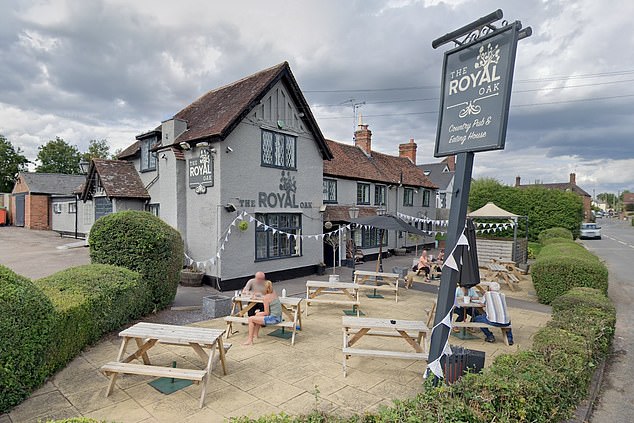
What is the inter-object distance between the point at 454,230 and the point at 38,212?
1512 inches

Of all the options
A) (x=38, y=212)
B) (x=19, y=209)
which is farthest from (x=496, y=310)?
(x=19, y=209)

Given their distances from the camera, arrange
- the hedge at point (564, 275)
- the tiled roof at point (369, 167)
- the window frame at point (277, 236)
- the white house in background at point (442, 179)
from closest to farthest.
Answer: the hedge at point (564, 275), the window frame at point (277, 236), the tiled roof at point (369, 167), the white house in background at point (442, 179)

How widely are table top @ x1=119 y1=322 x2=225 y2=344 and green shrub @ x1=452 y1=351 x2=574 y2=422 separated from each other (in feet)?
10.8

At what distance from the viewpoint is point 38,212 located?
32.4 meters

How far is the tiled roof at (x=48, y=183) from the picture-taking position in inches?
1276

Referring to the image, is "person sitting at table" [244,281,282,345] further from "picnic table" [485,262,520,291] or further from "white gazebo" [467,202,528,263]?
"white gazebo" [467,202,528,263]

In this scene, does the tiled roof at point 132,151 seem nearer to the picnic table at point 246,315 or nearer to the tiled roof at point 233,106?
the tiled roof at point 233,106

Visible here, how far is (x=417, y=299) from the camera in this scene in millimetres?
11875

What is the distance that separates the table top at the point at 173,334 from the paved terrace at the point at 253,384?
803 mm

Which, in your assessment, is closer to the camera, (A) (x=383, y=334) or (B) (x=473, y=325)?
(A) (x=383, y=334)

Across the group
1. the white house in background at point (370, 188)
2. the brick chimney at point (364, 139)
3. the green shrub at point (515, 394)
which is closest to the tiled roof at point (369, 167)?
the white house in background at point (370, 188)

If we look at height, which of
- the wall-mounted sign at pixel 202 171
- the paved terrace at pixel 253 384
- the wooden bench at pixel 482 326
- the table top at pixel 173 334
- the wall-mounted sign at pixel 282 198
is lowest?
the paved terrace at pixel 253 384

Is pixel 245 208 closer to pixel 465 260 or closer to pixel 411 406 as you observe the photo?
pixel 465 260

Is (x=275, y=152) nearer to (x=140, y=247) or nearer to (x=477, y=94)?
(x=140, y=247)
